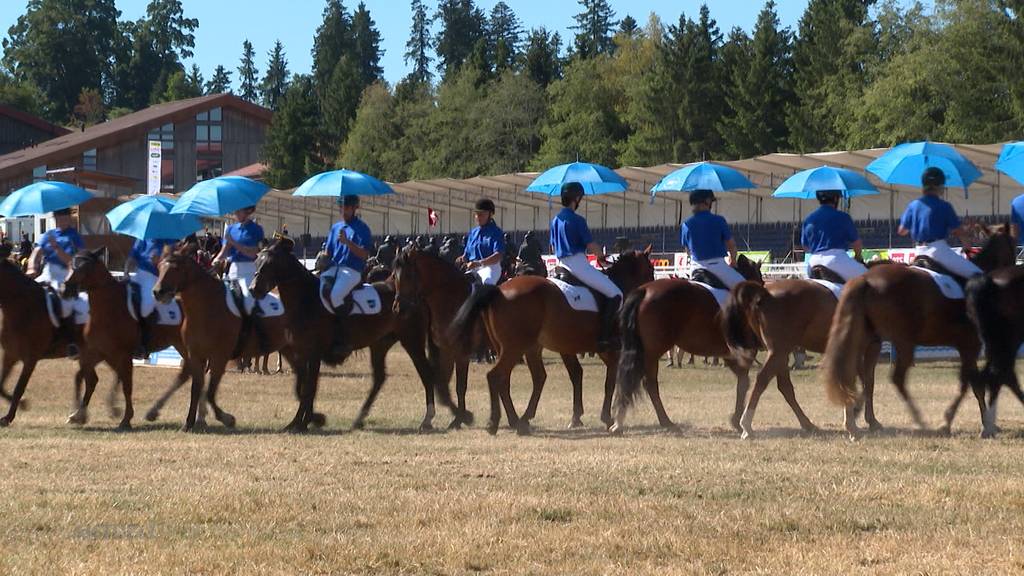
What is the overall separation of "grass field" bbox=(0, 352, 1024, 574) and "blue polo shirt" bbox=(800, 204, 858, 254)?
190 centimetres

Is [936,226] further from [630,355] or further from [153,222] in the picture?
[153,222]

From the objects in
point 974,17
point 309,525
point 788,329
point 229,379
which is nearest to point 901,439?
point 788,329

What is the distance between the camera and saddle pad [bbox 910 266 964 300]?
14805mm

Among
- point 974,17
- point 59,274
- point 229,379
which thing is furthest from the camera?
point 974,17

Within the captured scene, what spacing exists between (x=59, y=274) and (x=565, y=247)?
6782 millimetres

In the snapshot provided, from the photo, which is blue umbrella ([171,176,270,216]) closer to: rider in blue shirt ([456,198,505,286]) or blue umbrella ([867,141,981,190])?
rider in blue shirt ([456,198,505,286])

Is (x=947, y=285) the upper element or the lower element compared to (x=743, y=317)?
upper

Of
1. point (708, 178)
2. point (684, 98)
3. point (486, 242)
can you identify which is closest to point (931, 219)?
point (486, 242)

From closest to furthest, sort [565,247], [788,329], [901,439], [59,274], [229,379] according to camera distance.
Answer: [901,439] → [788,329] → [565,247] → [59,274] → [229,379]

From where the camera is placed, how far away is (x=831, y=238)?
15594 millimetres

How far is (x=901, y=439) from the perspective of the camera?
13.8 metres

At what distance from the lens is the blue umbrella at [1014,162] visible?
16562 mm

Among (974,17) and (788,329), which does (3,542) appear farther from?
(974,17)

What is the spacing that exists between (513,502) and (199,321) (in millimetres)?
7297
